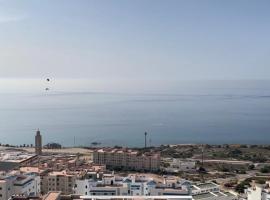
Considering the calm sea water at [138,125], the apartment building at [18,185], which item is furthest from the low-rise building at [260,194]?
the calm sea water at [138,125]

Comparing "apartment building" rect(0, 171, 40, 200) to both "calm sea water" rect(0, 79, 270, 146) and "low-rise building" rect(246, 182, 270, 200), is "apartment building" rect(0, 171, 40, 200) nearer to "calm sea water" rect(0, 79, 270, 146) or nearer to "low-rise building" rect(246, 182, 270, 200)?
"low-rise building" rect(246, 182, 270, 200)

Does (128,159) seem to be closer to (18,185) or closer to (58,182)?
(58,182)

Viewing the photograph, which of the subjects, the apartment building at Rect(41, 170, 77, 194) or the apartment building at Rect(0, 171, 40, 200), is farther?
the apartment building at Rect(41, 170, 77, 194)

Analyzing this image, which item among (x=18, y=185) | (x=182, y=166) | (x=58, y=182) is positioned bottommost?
(x=182, y=166)

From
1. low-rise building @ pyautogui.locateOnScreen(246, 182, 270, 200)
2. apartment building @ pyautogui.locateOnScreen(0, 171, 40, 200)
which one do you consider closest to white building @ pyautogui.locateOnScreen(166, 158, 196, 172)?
apartment building @ pyautogui.locateOnScreen(0, 171, 40, 200)

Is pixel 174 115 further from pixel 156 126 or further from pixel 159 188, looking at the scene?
pixel 159 188

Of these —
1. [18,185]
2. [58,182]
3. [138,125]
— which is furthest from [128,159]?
[138,125]
